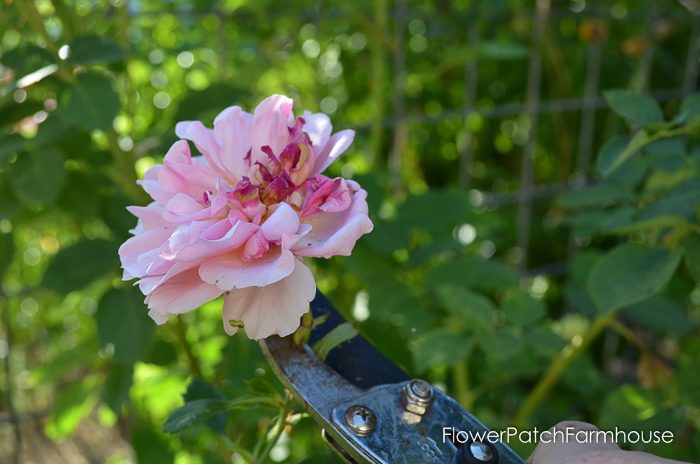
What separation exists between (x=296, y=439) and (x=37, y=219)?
471 millimetres

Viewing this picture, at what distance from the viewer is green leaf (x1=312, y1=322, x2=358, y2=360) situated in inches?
22.0

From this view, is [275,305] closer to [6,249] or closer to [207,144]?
[207,144]

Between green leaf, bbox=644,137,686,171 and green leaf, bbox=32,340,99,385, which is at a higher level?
green leaf, bbox=644,137,686,171

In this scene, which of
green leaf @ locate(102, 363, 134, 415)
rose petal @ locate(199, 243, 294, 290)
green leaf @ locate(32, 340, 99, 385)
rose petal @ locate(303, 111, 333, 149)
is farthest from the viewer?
green leaf @ locate(32, 340, 99, 385)

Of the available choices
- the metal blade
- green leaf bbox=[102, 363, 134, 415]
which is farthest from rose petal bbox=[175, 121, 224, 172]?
green leaf bbox=[102, 363, 134, 415]

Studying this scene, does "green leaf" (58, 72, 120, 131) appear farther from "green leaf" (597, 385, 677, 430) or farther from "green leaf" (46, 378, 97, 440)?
"green leaf" (597, 385, 677, 430)

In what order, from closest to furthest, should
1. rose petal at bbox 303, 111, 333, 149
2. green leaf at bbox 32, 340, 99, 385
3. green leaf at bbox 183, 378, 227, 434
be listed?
rose petal at bbox 303, 111, 333, 149
green leaf at bbox 183, 378, 227, 434
green leaf at bbox 32, 340, 99, 385

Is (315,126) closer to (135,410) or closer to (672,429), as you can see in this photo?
(672,429)

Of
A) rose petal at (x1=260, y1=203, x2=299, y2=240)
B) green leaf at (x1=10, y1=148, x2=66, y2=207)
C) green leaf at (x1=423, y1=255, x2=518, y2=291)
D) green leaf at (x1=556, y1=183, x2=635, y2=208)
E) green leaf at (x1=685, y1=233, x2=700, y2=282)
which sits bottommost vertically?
green leaf at (x1=423, y1=255, x2=518, y2=291)

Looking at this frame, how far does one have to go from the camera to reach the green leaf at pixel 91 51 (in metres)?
0.89

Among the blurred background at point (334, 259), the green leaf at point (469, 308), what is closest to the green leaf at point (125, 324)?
the blurred background at point (334, 259)

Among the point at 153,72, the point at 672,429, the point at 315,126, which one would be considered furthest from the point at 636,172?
the point at 153,72

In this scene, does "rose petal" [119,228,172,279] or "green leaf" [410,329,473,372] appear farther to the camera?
"green leaf" [410,329,473,372]

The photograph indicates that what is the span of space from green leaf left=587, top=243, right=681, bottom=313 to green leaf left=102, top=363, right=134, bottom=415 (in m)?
0.56
